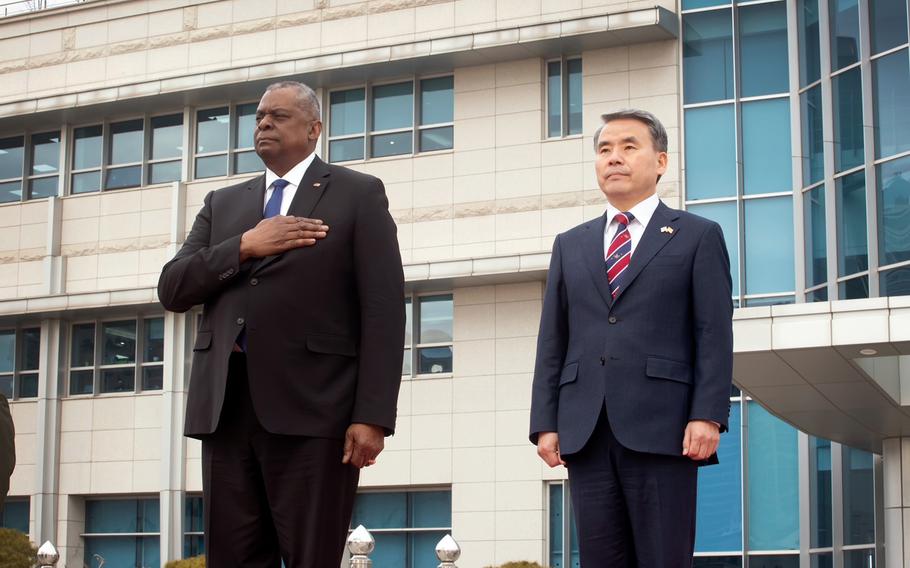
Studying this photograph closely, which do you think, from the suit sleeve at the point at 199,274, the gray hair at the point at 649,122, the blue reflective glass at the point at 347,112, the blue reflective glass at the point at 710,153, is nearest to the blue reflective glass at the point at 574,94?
the blue reflective glass at the point at 710,153

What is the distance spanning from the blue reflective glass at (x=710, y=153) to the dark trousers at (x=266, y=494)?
68.9 ft

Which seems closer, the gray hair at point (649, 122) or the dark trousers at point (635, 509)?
the dark trousers at point (635, 509)

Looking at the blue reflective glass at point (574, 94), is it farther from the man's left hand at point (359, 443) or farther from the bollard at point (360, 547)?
the man's left hand at point (359, 443)

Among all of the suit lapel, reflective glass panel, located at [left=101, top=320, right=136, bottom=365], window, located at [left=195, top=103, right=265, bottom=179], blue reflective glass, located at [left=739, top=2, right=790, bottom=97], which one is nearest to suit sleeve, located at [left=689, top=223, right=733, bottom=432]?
the suit lapel

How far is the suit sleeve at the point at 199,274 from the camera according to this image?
17.9 feet

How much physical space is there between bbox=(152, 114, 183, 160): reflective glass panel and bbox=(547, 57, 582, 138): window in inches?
319

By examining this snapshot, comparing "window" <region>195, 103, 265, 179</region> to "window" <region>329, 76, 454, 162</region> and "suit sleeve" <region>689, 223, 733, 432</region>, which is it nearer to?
"window" <region>329, 76, 454, 162</region>

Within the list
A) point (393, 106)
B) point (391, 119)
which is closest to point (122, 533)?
point (391, 119)

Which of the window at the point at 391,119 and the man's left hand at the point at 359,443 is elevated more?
the window at the point at 391,119

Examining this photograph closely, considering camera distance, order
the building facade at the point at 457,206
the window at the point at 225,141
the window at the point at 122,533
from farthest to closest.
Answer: the window at the point at 225,141
the window at the point at 122,533
the building facade at the point at 457,206

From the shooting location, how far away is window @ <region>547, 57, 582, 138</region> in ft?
89.5

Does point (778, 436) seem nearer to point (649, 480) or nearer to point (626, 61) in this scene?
point (626, 61)

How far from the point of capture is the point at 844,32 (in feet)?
76.2

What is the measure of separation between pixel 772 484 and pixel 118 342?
546 inches
